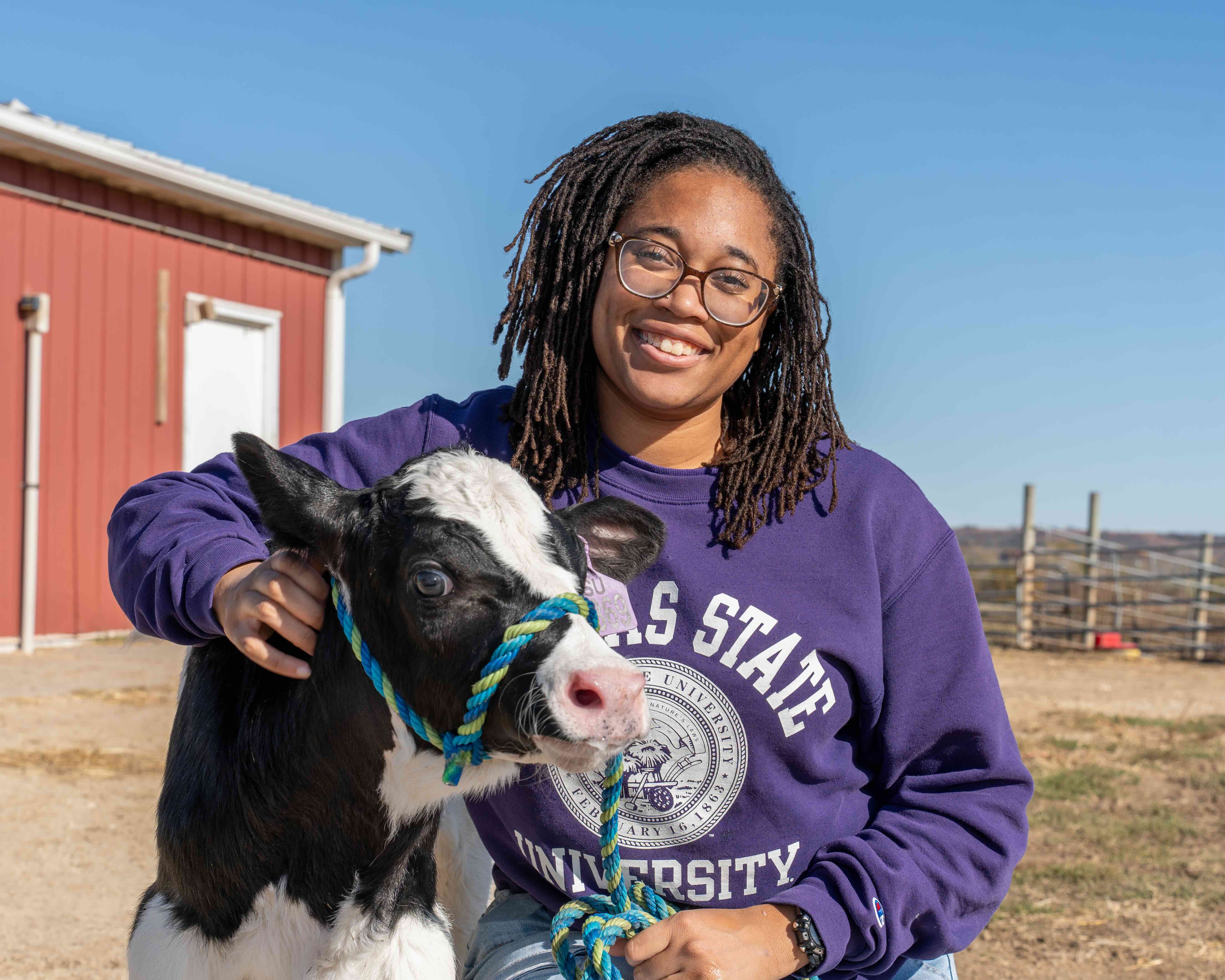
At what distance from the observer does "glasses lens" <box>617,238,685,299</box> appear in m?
2.52

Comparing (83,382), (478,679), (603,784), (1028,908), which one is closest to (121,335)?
(83,382)

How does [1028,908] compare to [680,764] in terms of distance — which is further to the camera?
[1028,908]

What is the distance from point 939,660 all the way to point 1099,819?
4280 millimetres

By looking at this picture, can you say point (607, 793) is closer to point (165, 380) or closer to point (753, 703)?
point (753, 703)

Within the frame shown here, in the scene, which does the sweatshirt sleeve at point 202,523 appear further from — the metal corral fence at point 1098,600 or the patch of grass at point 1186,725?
the metal corral fence at point 1098,600

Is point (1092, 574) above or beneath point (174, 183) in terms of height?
beneath

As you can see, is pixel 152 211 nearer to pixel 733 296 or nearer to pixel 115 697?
pixel 115 697

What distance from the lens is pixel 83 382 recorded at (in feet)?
35.3

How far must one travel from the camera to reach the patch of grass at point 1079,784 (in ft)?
21.6

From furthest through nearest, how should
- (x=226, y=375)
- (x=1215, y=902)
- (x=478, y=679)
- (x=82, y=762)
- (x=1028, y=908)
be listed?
(x=226, y=375), (x=82, y=762), (x=1215, y=902), (x=1028, y=908), (x=478, y=679)

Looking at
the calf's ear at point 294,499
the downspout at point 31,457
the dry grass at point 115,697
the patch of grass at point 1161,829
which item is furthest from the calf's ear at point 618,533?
the downspout at point 31,457

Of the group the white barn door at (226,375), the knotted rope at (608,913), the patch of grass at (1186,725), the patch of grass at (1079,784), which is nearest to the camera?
the knotted rope at (608,913)

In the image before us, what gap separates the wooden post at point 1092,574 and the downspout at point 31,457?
1302cm

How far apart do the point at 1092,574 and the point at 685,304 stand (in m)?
16.4
